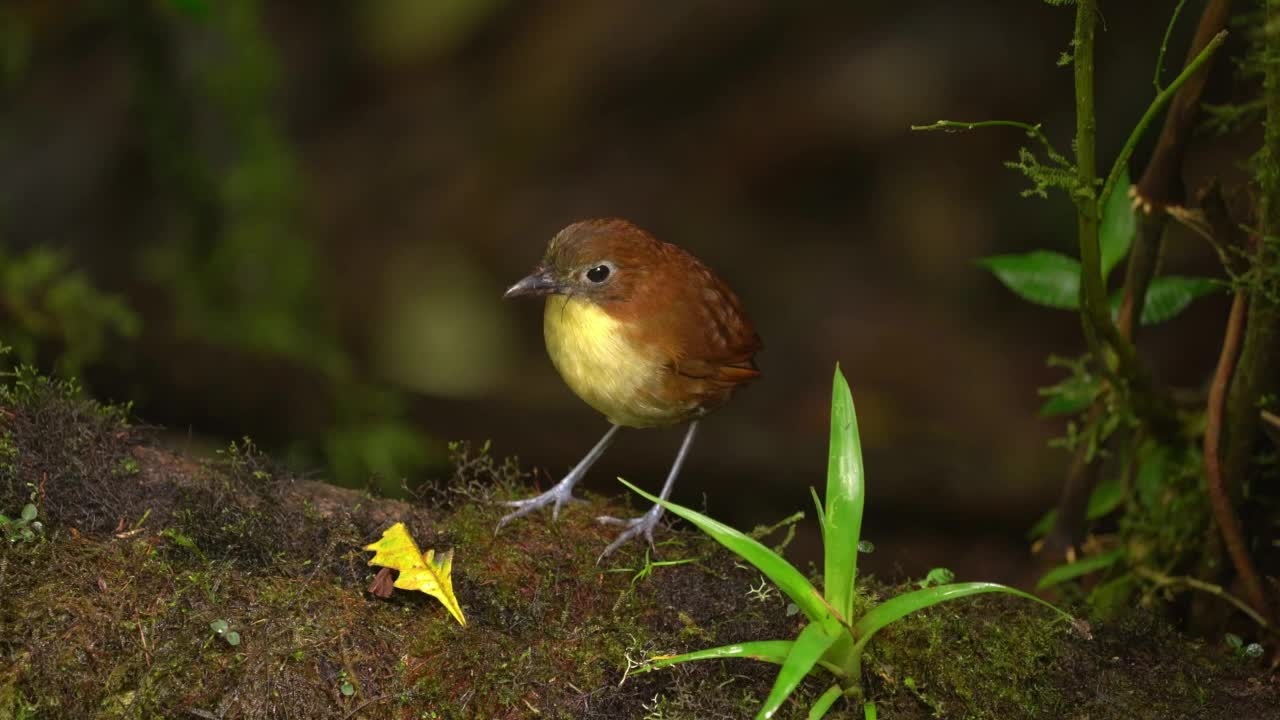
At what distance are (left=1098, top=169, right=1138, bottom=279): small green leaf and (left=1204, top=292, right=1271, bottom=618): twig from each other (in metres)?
0.31

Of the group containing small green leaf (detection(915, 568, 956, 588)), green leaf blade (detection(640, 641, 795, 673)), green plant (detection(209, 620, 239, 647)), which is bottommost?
small green leaf (detection(915, 568, 956, 588))

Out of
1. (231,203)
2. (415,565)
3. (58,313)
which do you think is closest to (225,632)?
(415,565)

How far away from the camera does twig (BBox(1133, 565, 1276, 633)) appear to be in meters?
2.76

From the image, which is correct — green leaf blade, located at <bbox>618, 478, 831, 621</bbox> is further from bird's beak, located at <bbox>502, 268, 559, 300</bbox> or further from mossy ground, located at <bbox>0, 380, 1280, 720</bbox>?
bird's beak, located at <bbox>502, 268, 559, 300</bbox>

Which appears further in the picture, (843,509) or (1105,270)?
(1105,270)

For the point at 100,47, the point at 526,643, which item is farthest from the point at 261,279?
the point at 526,643

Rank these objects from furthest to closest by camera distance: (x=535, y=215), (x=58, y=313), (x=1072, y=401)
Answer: (x=535, y=215)
(x=58, y=313)
(x=1072, y=401)

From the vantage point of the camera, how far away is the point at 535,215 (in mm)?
→ 7473

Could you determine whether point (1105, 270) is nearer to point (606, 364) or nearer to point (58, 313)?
point (606, 364)

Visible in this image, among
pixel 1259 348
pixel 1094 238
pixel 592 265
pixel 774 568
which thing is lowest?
pixel 774 568

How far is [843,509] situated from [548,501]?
33.6 inches

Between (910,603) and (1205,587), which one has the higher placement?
(910,603)

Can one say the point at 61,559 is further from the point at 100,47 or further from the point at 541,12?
the point at 541,12

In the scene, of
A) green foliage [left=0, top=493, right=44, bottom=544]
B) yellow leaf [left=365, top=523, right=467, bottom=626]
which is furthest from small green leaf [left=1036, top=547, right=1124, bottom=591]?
green foliage [left=0, top=493, right=44, bottom=544]
